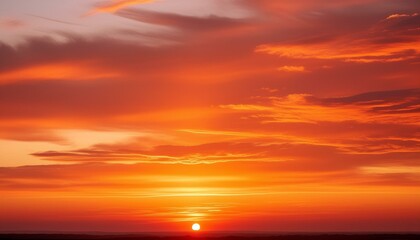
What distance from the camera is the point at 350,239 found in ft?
427

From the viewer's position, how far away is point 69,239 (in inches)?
5340

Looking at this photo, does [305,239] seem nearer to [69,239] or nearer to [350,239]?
[350,239]

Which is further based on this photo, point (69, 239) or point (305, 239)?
point (69, 239)

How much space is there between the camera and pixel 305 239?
412 feet

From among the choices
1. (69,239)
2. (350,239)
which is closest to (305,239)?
(350,239)

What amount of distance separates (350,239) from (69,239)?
4748cm

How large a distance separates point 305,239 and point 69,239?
133 feet

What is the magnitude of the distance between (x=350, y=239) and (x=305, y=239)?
9.15m
